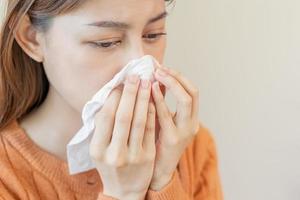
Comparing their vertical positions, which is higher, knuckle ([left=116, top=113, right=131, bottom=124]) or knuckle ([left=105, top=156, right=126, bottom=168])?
knuckle ([left=116, top=113, right=131, bottom=124])

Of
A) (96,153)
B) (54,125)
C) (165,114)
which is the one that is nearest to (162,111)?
(165,114)

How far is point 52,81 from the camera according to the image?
3.13 ft

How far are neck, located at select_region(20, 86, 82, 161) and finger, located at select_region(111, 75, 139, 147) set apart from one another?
0.19 metres

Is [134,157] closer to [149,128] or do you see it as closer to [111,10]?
[149,128]

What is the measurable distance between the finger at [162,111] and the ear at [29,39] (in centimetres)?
22

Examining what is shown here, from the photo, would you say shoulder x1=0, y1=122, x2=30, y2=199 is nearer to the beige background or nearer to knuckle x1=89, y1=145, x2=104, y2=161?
knuckle x1=89, y1=145, x2=104, y2=161

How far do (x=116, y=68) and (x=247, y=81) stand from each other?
0.65m

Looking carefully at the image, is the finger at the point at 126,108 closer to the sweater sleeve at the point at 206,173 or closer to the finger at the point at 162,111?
the finger at the point at 162,111

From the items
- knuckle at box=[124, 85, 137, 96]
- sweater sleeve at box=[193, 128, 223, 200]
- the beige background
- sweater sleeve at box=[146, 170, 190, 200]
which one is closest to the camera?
knuckle at box=[124, 85, 137, 96]

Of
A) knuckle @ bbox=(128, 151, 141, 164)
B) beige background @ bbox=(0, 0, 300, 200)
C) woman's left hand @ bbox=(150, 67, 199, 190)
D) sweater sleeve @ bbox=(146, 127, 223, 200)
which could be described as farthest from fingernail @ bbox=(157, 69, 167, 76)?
beige background @ bbox=(0, 0, 300, 200)

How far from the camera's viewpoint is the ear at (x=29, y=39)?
921 millimetres

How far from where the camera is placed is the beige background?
1392 mm

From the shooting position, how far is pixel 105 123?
33.1 inches

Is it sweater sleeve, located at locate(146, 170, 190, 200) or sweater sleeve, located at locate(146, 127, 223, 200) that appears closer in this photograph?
Result: sweater sleeve, located at locate(146, 170, 190, 200)
